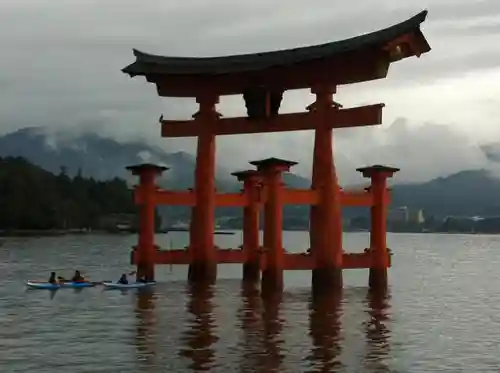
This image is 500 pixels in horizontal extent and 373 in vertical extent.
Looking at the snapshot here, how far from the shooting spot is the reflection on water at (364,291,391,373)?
1744cm

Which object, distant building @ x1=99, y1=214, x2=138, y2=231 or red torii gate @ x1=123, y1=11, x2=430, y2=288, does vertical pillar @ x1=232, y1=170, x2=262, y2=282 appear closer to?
red torii gate @ x1=123, y1=11, x2=430, y2=288

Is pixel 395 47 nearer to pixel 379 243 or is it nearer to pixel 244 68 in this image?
pixel 244 68

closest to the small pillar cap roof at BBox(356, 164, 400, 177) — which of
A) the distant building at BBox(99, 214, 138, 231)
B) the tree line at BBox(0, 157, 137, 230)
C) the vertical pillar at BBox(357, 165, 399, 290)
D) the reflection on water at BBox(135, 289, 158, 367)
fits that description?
the vertical pillar at BBox(357, 165, 399, 290)

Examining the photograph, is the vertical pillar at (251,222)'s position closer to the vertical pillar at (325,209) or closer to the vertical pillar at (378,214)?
the vertical pillar at (378,214)

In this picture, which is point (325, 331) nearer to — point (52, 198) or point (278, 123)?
point (278, 123)

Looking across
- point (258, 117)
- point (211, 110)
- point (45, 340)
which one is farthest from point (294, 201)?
point (45, 340)

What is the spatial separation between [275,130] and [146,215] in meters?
6.13

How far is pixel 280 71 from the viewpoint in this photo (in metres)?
28.2

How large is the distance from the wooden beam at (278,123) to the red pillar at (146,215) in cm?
173

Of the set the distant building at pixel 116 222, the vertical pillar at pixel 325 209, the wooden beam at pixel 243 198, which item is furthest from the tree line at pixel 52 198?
the vertical pillar at pixel 325 209

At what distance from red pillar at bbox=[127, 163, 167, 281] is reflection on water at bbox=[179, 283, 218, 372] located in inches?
85.9

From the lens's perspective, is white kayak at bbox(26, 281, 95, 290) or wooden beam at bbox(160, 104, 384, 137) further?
white kayak at bbox(26, 281, 95, 290)

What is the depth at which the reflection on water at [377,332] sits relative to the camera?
1744cm

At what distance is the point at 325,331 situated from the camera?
21422 millimetres
